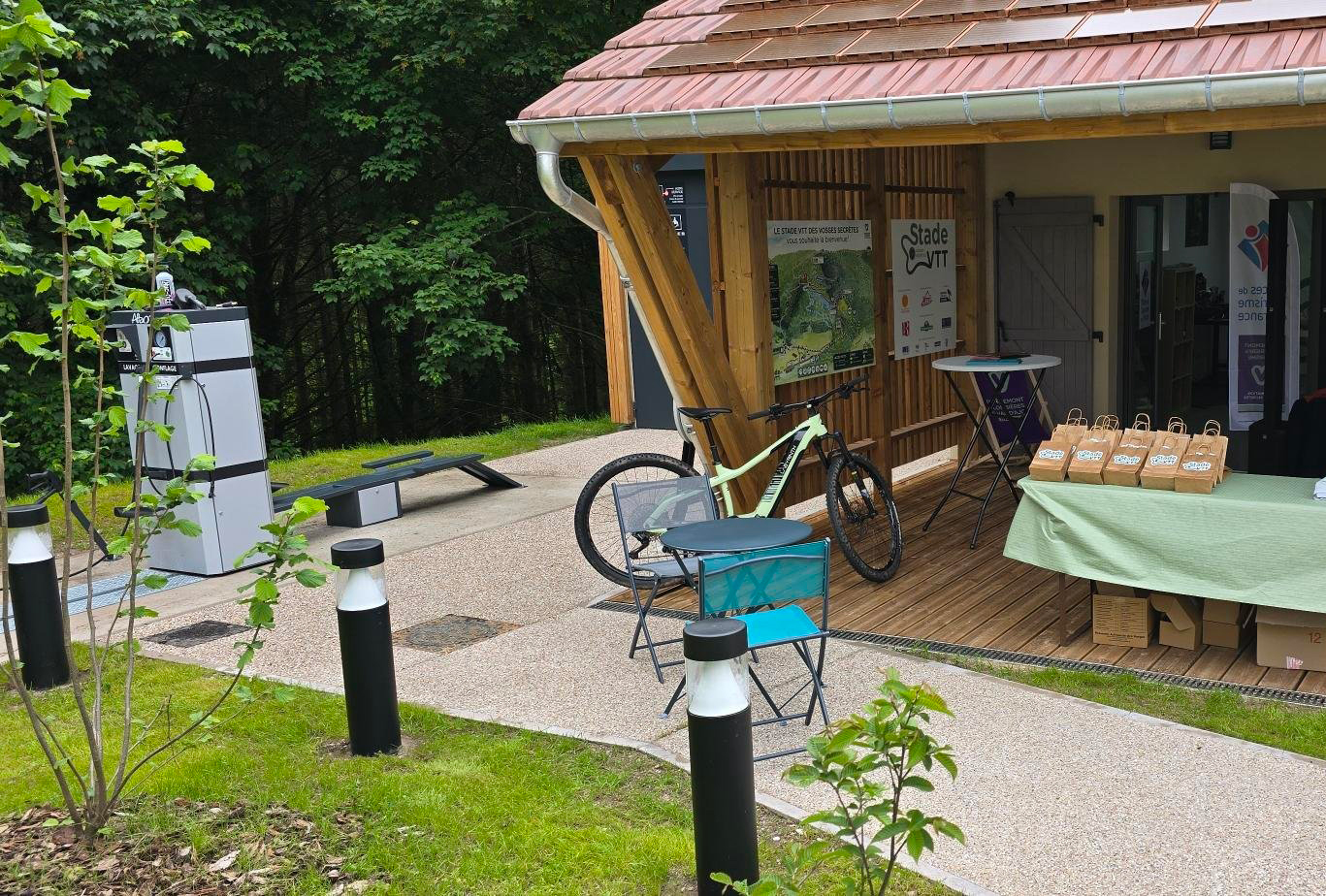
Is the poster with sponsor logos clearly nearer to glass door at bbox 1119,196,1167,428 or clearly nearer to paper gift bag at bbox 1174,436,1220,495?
glass door at bbox 1119,196,1167,428

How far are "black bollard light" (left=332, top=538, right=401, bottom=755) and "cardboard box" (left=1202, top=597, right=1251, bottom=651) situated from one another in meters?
3.48

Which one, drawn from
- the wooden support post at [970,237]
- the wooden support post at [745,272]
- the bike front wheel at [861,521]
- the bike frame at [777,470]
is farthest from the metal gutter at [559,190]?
the wooden support post at [970,237]

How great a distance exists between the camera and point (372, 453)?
42.1 feet

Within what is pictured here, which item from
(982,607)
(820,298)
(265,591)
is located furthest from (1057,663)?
(265,591)

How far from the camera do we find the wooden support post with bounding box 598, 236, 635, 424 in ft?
42.0

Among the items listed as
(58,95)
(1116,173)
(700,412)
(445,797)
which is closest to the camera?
(58,95)

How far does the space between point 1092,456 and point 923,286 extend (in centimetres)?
356

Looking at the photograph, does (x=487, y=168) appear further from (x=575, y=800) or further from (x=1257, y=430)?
(x=575, y=800)

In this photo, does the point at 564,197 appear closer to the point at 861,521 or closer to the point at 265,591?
the point at 861,521

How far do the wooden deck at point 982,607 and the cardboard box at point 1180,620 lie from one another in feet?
0.15

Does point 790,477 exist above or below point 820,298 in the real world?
below

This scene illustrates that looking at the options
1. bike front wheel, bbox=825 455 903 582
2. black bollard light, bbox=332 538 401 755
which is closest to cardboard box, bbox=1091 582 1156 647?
bike front wheel, bbox=825 455 903 582

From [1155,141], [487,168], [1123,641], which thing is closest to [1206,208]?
[1155,141]

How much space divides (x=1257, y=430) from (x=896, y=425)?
7.86 feet
